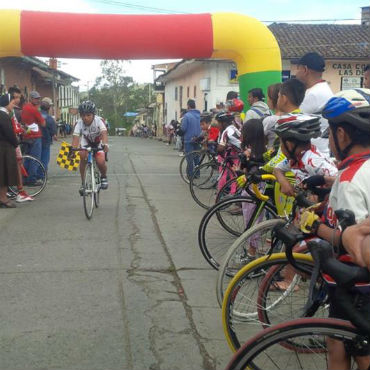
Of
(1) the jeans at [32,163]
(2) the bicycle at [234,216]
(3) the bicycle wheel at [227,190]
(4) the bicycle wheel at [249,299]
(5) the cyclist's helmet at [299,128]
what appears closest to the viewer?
(4) the bicycle wheel at [249,299]

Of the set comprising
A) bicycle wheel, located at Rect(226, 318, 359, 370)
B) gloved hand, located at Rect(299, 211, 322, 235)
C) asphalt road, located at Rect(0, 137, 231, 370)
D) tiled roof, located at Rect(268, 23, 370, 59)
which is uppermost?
tiled roof, located at Rect(268, 23, 370, 59)

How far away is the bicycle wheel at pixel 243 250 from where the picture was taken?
158 inches

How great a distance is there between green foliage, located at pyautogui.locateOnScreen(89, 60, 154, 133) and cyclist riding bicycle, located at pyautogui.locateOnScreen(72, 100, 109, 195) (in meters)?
67.1

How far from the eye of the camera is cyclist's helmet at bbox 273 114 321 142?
13.8 feet

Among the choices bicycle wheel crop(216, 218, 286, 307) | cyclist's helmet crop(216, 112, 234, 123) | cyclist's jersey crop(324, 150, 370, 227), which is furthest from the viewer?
cyclist's helmet crop(216, 112, 234, 123)

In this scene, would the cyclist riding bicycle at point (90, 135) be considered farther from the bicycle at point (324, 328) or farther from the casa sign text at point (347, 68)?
the casa sign text at point (347, 68)

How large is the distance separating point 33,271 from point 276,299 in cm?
288

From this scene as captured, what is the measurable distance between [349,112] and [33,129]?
9.15 metres

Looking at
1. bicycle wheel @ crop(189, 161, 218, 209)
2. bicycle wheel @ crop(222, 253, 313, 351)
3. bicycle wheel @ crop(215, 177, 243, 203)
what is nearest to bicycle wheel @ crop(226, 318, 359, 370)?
bicycle wheel @ crop(222, 253, 313, 351)

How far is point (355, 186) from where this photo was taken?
252 cm

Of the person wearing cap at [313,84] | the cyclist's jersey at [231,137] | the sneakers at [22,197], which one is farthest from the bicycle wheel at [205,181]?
the person wearing cap at [313,84]

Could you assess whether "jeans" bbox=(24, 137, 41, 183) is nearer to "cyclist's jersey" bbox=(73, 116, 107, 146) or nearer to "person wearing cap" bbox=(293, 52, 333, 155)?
"cyclist's jersey" bbox=(73, 116, 107, 146)

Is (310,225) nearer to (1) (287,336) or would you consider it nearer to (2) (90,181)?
(1) (287,336)

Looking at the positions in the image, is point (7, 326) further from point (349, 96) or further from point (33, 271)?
point (349, 96)
